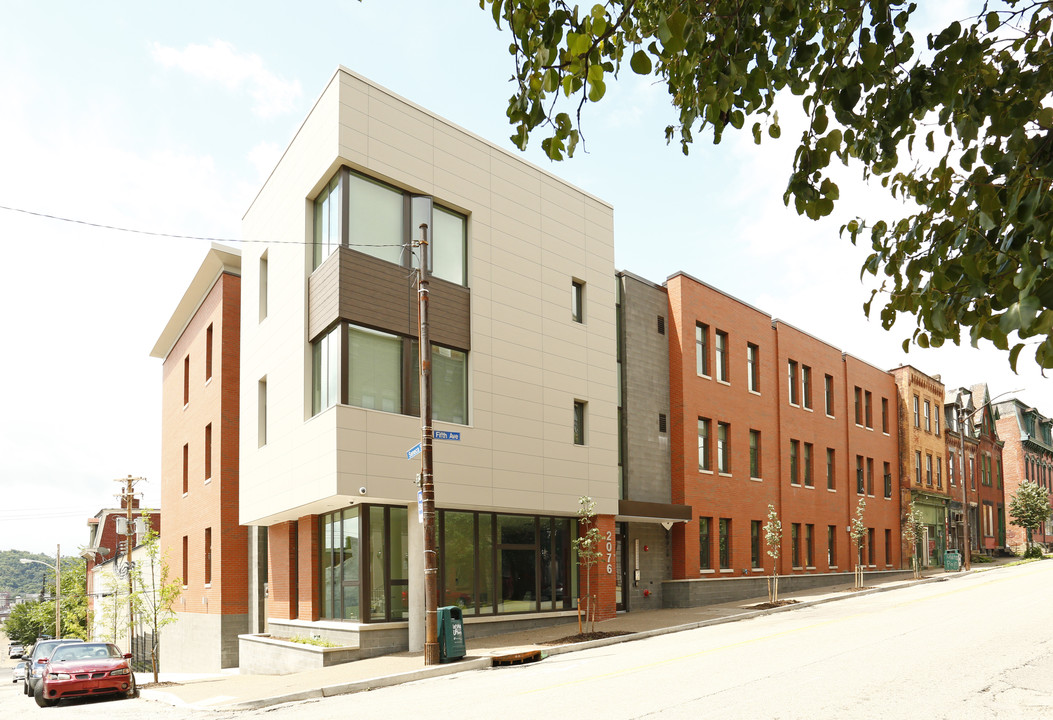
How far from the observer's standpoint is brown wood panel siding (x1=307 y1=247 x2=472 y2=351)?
21.4 meters

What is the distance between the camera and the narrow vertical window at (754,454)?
3584cm

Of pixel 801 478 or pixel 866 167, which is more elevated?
pixel 866 167

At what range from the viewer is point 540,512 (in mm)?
25328

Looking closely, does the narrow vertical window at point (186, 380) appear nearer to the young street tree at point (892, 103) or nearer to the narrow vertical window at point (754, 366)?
the narrow vertical window at point (754, 366)

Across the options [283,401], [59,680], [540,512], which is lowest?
[59,680]

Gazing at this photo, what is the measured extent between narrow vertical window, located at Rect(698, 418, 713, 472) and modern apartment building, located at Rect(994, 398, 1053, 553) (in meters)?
46.8

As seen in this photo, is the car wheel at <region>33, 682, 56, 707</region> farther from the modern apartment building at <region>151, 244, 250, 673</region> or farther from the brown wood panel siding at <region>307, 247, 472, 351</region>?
the brown wood panel siding at <region>307, 247, 472, 351</region>

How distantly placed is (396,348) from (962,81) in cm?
1862

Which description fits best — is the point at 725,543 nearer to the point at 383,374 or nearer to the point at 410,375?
the point at 410,375

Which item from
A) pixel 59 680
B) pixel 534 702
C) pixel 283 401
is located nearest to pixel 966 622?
pixel 534 702

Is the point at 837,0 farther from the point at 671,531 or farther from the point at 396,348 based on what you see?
the point at 671,531

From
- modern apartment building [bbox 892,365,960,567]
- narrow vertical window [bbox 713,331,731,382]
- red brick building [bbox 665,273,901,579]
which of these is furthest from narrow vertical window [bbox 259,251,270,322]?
modern apartment building [bbox 892,365,960,567]

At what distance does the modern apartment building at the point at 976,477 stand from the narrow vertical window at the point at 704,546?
1052 inches

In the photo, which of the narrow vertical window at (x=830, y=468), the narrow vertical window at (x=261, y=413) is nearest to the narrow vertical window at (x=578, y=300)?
the narrow vertical window at (x=261, y=413)
